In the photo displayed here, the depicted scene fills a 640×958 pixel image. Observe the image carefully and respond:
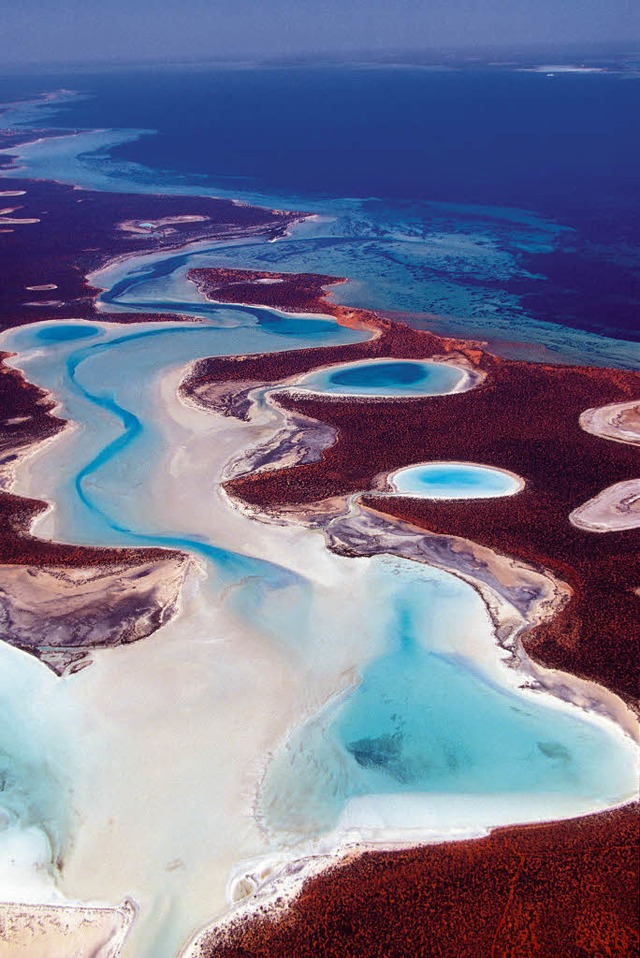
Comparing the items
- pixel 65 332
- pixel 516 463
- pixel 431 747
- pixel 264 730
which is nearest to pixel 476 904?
pixel 431 747

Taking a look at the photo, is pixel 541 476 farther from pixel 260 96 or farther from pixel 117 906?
pixel 260 96

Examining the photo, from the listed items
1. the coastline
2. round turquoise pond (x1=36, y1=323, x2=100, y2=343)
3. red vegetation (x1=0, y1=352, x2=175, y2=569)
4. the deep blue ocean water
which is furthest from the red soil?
round turquoise pond (x1=36, y1=323, x2=100, y2=343)

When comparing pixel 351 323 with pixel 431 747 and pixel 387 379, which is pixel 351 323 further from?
pixel 431 747

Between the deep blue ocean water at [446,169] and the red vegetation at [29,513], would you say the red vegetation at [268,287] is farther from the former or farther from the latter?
the red vegetation at [29,513]

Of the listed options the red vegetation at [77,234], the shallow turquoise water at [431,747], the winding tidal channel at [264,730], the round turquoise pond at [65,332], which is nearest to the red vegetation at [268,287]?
the red vegetation at [77,234]

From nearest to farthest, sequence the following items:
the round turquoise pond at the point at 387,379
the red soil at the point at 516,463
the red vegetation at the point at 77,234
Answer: the red soil at the point at 516,463
the round turquoise pond at the point at 387,379
the red vegetation at the point at 77,234

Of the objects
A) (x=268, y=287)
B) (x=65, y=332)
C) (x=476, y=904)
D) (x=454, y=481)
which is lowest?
(x=476, y=904)

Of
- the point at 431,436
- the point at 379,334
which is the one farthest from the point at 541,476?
the point at 379,334
